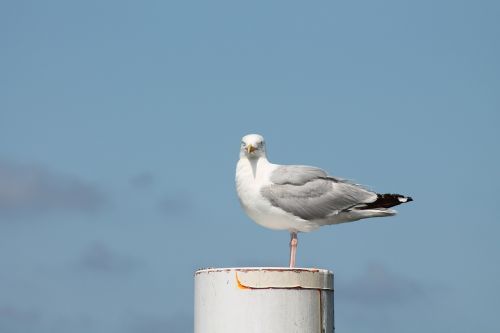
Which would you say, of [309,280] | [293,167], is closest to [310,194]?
[293,167]

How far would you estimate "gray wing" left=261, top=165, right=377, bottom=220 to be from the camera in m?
13.1

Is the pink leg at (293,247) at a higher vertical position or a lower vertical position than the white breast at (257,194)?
lower

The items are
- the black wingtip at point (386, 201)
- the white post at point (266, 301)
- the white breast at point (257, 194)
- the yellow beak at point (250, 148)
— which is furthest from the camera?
the black wingtip at point (386, 201)

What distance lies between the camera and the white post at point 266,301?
366 inches

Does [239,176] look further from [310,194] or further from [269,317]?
[269,317]

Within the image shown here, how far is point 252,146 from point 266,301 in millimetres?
3895

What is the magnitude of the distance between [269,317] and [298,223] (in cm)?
428

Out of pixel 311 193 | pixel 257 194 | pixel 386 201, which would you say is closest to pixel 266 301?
pixel 257 194

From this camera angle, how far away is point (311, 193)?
1367 cm

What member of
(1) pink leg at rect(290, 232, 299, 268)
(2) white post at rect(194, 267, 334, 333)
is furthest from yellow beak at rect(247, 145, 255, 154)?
(2) white post at rect(194, 267, 334, 333)

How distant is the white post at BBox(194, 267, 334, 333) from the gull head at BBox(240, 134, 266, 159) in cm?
351

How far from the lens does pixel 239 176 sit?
42.7 ft

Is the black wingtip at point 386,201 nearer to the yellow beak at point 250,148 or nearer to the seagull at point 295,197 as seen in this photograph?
the seagull at point 295,197

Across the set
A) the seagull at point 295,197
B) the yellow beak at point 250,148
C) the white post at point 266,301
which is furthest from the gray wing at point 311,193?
the white post at point 266,301
